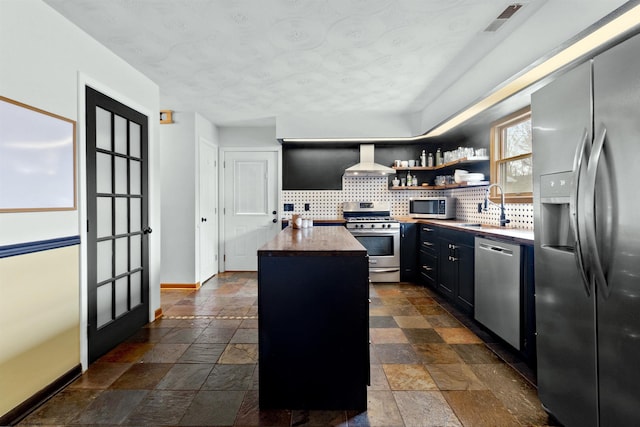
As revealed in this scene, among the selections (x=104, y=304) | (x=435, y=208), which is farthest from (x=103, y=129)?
(x=435, y=208)

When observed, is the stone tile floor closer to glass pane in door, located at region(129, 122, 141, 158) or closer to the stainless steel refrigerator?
the stainless steel refrigerator

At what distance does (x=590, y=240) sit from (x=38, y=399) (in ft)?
9.85

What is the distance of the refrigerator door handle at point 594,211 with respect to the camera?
1.38m

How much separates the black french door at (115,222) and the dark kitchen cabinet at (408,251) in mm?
3298

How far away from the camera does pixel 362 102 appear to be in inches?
166

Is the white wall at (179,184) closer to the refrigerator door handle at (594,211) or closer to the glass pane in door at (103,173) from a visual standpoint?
the glass pane in door at (103,173)

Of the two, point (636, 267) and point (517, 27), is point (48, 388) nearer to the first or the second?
point (636, 267)

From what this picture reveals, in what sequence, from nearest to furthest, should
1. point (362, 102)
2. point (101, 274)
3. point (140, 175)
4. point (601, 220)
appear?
point (601, 220) < point (101, 274) < point (140, 175) < point (362, 102)

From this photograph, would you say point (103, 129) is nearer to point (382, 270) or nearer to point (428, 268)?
point (382, 270)

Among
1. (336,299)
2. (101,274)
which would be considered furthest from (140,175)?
(336,299)

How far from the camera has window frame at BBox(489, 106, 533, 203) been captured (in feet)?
11.1

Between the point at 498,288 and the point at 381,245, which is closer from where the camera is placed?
the point at 498,288

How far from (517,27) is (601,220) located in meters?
1.73

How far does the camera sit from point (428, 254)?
14.5 ft
